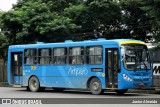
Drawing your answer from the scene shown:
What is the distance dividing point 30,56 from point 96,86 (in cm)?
575

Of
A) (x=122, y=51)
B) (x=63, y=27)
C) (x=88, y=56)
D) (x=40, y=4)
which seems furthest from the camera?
(x=40, y=4)

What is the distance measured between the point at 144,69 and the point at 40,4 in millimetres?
12673

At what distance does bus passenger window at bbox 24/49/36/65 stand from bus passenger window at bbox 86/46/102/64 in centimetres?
453

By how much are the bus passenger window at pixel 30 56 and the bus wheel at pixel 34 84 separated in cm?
97

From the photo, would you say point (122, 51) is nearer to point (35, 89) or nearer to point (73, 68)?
point (73, 68)

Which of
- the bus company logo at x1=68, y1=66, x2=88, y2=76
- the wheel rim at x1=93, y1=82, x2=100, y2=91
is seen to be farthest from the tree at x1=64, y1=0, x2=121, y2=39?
the wheel rim at x1=93, y1=82, x2=100, y2=91

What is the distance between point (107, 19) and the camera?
29.4 metres

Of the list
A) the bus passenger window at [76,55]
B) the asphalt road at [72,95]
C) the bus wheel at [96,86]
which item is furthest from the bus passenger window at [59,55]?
the bus wheel at [96,86]

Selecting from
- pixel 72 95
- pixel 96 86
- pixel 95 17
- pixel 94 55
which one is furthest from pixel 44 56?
pixel 95 17

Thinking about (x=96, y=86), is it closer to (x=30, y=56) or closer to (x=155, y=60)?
(x=155, y=60)

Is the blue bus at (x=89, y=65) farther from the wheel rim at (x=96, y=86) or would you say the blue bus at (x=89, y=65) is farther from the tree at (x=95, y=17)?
the tree at (x=95, y=17)

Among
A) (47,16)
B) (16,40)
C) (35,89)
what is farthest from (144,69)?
(16,40)

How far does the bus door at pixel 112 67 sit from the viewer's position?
2034cm

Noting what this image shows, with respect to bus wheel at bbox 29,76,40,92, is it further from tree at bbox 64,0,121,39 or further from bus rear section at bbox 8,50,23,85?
tree at bbox 64,0,121,39
